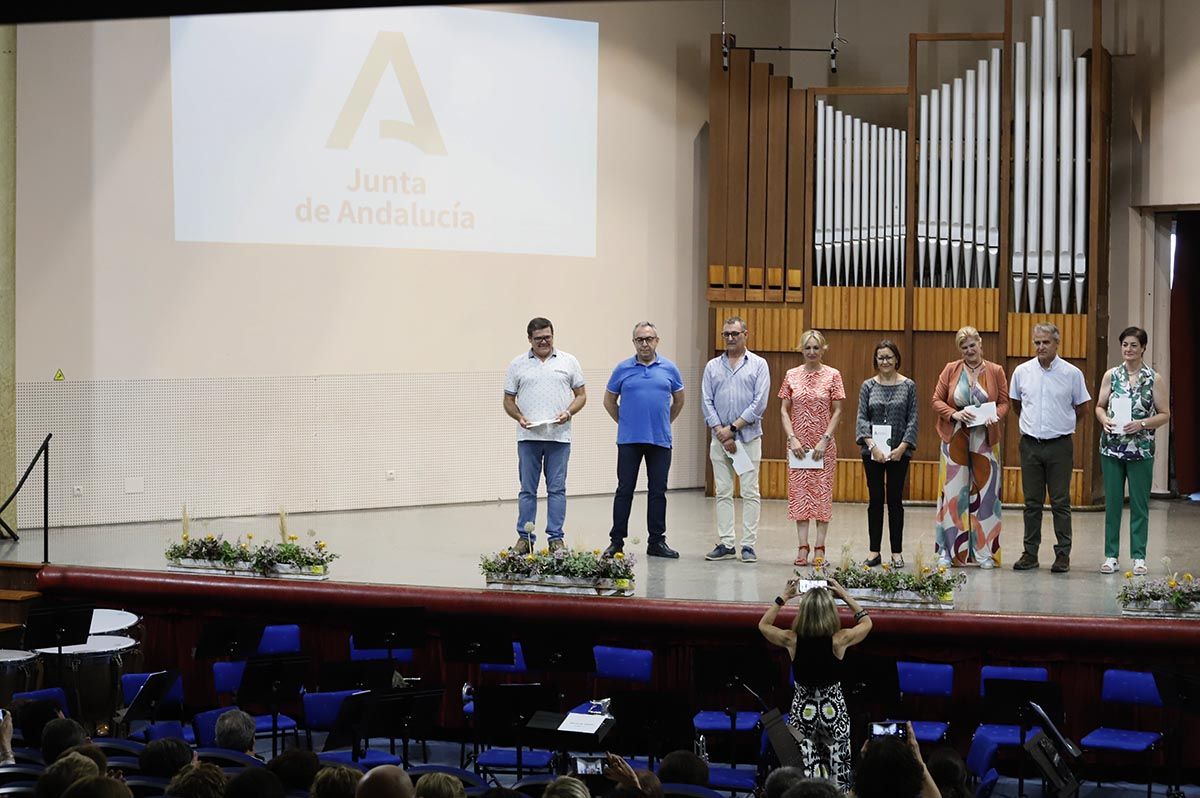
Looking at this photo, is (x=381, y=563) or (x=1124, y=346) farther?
(x=381, y=563)

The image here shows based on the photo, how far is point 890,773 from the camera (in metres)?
3.91

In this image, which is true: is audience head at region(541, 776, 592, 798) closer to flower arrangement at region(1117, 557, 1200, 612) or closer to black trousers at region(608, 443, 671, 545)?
flower arrangement at region(1117, 557, 1200, 612)

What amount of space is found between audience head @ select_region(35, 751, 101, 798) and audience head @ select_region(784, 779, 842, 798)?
1.76m

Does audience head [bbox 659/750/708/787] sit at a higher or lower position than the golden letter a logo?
lower

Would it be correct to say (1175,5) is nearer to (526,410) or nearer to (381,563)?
(526,410)

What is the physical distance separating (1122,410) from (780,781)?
184 inches

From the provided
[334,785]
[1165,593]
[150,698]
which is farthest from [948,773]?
[150,698]

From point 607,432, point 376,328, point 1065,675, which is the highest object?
point 376,328

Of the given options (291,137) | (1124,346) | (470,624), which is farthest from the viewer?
(291,137)

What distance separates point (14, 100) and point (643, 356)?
4711 millimetres

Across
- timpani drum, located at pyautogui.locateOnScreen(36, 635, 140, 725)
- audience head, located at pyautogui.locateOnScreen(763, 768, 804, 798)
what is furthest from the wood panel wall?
audience head, located at pyautogui.locateOnScreen(763, 768, 804, 798)

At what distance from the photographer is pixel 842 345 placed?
12.1 meters

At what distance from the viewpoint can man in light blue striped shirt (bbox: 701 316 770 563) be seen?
8633 millimetres

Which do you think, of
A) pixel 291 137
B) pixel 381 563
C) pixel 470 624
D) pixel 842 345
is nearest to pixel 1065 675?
pixel 470 624
